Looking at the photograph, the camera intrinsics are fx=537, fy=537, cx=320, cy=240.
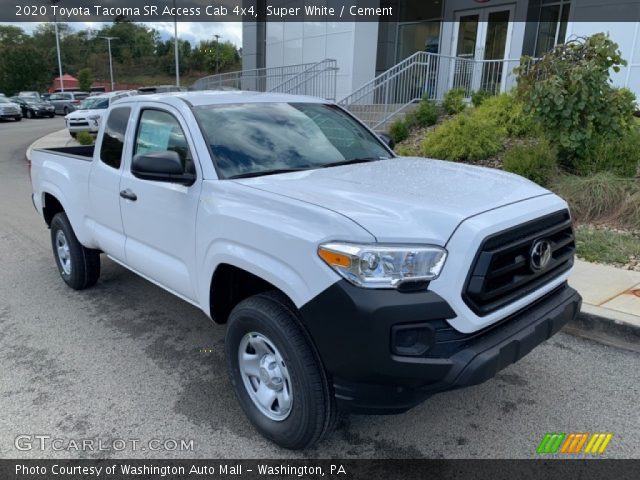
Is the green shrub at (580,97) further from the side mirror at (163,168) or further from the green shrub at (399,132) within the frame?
the side mirror at (163,168)

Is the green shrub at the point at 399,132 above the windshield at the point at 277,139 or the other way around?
the other way around

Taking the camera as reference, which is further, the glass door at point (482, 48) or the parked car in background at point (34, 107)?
the parked car in background at point (34, 107)

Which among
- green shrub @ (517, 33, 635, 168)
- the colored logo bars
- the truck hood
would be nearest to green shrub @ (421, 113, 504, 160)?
green shrub @ (517, 33, 635, 168)

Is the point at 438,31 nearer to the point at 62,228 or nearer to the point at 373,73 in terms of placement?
the point at 373,73

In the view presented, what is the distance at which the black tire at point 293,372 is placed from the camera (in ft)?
8.50

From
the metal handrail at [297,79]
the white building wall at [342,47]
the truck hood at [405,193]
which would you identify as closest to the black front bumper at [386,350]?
the truck hood at [405,193]

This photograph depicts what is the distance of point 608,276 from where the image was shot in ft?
16.9

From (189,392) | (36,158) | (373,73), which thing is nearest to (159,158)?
(189,392)

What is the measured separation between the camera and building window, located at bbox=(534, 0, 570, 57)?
1427cm

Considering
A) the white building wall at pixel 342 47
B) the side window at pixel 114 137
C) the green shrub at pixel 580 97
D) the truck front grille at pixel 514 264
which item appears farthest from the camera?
the white building wall at pixel 342 47

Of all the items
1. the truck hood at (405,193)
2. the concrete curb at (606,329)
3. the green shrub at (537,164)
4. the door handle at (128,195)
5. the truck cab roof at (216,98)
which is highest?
the truck cab roof at (216,98)

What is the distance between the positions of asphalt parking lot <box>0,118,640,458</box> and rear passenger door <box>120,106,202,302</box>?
2.08 feet

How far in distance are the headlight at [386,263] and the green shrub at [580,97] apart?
5.78m

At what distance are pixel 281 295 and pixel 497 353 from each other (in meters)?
1.09
